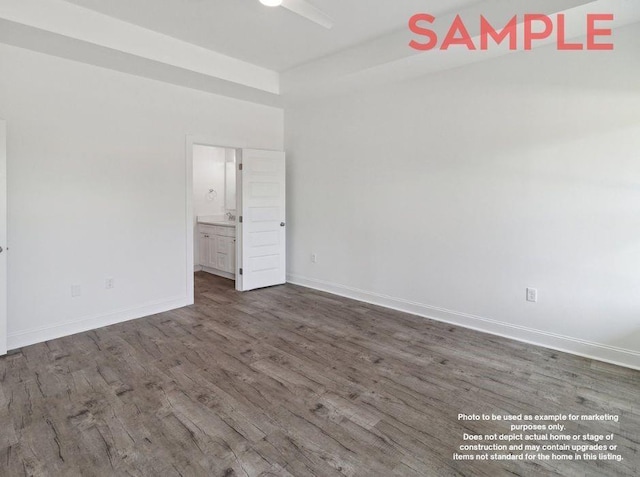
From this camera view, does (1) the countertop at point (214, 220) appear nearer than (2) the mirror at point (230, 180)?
Yes

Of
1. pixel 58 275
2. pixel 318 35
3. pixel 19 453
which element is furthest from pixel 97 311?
pixel 318 35

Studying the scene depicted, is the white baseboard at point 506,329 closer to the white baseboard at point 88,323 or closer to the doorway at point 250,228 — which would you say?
the doorway at point 250,228

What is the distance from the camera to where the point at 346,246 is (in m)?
4.97

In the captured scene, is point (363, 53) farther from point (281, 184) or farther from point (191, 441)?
point (191, 441)

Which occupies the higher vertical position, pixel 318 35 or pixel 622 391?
pixel 318 35

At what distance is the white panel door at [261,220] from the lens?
508 cm

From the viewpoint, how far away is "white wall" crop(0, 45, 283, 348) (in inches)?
129

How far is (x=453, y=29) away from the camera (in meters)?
3.16

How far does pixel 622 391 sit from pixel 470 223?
1.81 metres

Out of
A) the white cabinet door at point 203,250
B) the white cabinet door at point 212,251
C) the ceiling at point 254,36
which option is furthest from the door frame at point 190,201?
the white cabinet door at point 203,250

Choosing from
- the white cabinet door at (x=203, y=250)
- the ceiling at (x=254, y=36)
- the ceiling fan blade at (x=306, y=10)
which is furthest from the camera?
the white cabinet door at (x=203, y=250)

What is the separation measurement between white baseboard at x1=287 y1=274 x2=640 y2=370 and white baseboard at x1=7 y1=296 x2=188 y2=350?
85.3 inches

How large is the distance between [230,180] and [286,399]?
517 centimetres

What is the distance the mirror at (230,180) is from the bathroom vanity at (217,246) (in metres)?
0.37
